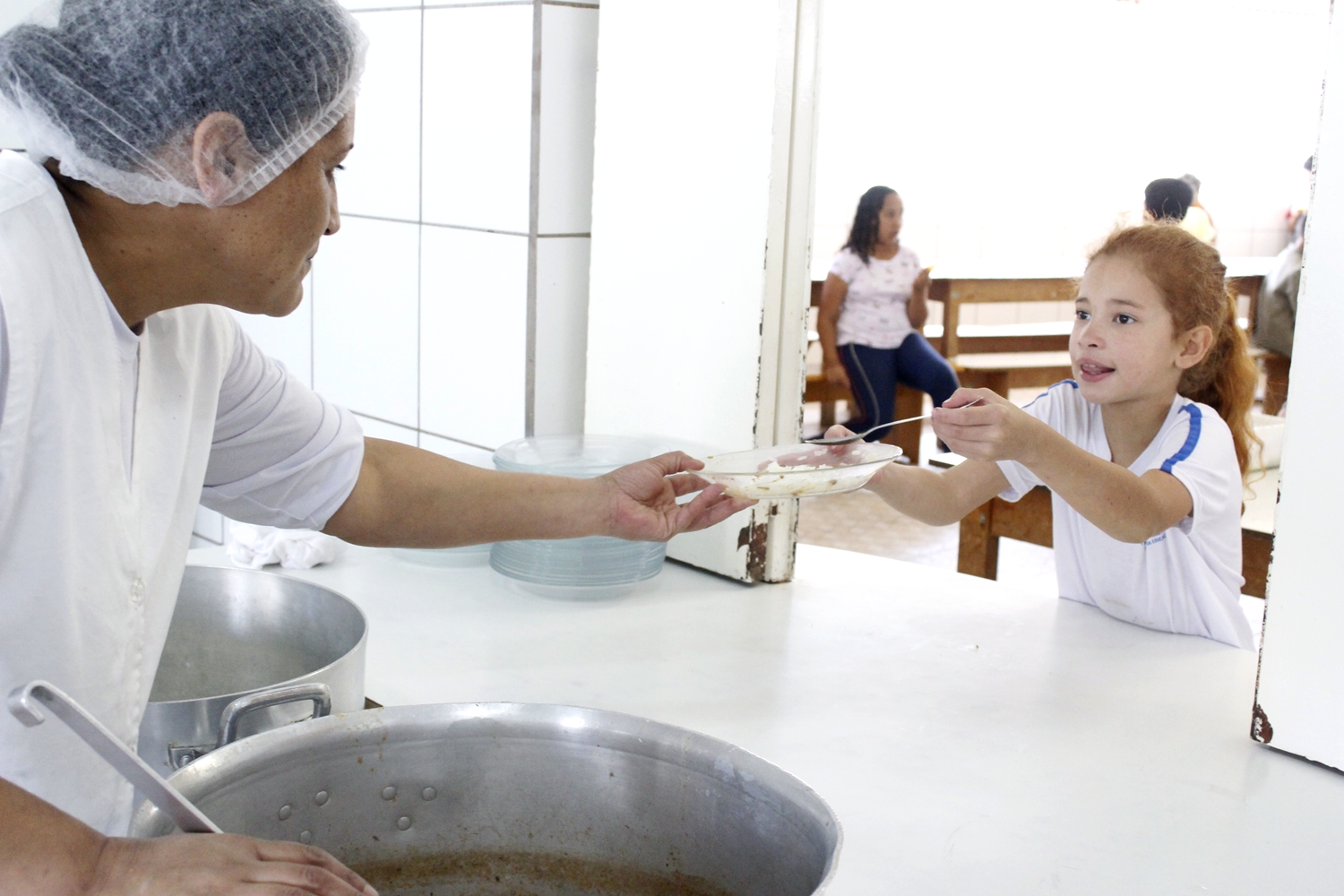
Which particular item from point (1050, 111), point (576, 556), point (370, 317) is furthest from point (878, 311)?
point (1050, 111)

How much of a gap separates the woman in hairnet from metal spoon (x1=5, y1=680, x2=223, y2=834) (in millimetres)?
58

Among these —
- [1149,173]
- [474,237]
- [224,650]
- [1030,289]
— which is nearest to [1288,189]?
[1149,173]

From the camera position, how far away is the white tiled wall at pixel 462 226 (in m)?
1.69

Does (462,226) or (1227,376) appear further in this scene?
(462,226)

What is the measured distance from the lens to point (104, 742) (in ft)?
2.13

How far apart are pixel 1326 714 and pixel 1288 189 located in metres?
8.71

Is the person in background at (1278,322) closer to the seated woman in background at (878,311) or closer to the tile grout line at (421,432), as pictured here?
the seated woman in background at (878,311)

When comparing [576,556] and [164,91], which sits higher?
[164,91]

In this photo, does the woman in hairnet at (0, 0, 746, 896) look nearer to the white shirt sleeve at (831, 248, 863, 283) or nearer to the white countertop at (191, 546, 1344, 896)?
the white countertop at (191, 546, 1344, 896)

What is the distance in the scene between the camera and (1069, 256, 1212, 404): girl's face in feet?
5.16

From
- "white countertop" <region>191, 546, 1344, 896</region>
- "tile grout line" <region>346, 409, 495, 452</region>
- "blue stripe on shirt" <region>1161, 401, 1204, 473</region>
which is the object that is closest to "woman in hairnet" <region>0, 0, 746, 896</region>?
"white countertop" <region>191, 546, 1344, 896</region>

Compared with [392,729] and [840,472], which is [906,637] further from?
[392,729]

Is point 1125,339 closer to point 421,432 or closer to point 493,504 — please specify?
point 493,504

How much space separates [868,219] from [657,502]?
12.0 feet
